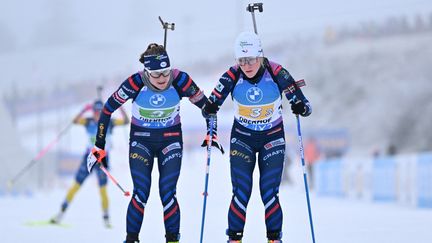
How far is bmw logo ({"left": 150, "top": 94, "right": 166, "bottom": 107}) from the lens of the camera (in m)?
8.36

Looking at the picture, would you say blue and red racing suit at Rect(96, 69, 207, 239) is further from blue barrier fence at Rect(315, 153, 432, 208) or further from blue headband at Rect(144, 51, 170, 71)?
blue barrier fence at Rect(315, 153, 432, 208)

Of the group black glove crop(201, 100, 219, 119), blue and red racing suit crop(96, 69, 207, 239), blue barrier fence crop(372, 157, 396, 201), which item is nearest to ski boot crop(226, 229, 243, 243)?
blue and red racing suit crop(96, 69, 207, 239)

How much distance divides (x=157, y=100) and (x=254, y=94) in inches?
34.1

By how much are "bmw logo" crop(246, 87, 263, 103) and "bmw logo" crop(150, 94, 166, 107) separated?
0.76 metres

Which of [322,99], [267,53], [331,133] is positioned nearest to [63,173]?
[331,133]

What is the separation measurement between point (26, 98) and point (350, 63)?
2383 centimetres

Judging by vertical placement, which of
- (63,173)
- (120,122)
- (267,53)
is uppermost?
(267,53)

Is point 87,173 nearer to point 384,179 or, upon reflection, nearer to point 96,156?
point 96,156

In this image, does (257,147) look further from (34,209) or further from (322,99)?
(322,99)

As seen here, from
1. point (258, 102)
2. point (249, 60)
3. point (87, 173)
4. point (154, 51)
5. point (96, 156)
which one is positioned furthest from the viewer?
point (87, 173)

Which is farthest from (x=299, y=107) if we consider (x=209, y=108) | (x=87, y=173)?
(x=87, y=173)

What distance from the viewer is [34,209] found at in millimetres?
19219

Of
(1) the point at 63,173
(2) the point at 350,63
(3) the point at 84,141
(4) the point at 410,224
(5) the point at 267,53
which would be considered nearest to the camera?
(4) the point at 410,224

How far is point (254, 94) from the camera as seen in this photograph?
26.8ft
